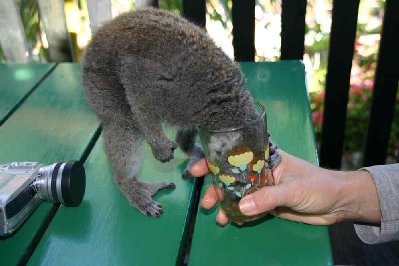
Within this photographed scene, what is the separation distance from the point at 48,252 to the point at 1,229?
0.16 m

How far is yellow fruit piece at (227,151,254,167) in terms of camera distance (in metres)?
1.02

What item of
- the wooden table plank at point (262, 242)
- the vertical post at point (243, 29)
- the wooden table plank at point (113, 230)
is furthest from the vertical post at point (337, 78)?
the wooden table plank at point (113, 230)

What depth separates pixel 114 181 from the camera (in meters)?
1.51

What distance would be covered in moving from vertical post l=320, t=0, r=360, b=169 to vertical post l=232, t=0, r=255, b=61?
14.0 inches

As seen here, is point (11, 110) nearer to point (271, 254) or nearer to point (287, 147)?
point (287, 147)

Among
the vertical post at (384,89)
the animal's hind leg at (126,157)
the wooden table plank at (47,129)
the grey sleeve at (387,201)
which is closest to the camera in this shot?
the grey sleeve at (387,201)

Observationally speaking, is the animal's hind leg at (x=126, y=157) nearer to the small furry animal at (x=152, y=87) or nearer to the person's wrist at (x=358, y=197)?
the small furry animal at (x=152, y=87)

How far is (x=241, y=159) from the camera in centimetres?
102

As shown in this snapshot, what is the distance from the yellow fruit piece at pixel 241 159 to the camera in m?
1.02

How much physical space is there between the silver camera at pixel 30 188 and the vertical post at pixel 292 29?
52.8 inches

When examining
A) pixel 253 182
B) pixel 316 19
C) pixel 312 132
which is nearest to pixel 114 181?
pixel 253 182

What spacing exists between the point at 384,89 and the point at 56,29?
1.62 meters

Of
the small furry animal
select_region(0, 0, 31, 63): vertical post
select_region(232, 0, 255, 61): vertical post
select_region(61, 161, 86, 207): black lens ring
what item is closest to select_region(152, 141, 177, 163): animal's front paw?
the small furry animal

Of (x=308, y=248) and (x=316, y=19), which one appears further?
(x=316, y=19)
